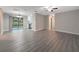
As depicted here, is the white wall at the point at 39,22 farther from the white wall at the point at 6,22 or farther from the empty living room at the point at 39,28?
the white wall at the point at 6,22

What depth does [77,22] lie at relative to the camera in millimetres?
2420

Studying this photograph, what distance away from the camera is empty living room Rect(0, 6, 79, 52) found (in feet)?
7.71

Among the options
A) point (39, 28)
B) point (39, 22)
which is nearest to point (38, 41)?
point (39, 28)

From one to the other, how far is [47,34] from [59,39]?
278mm

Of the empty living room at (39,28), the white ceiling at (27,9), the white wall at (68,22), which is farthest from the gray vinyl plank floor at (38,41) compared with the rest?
the white ceiling at (27,9)

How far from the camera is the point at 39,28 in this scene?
2564 millimetres

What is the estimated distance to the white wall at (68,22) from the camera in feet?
7.85

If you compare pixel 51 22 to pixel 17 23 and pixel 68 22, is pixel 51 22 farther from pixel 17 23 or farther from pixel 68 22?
pixel 17 23

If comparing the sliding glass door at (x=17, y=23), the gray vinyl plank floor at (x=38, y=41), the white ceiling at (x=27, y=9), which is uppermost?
the white ceiling at (x=27, y=9)

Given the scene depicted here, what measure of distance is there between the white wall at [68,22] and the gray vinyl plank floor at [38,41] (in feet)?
0.34

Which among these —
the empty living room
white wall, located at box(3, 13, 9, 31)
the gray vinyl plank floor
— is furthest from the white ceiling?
the gray vinyl plank floor
